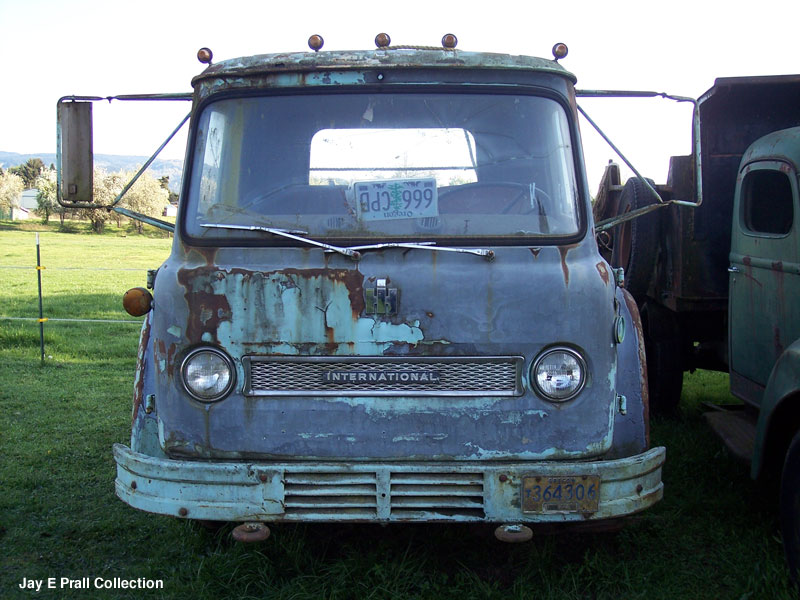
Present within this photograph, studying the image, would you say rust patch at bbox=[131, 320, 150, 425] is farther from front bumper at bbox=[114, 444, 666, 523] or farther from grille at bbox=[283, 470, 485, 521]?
grille at bbox=[283, 470, 485, 521]

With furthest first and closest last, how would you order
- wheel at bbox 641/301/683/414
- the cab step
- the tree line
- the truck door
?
the tree line, wheel at bbox 641/301/683/414, the cab step, the truck door

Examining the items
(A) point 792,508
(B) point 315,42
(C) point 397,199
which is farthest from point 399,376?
(A) point 792,508

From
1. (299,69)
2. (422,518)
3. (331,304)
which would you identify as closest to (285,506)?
(422,518)

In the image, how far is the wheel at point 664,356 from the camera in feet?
20.5

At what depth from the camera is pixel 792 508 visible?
3.47 metres

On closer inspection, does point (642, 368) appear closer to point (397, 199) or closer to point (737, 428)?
point (397, 199)

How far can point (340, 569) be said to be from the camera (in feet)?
11.9

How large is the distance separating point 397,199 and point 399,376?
0.74 meters

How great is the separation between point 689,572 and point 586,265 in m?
1.61

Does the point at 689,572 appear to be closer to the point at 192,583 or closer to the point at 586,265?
the point at 586,265

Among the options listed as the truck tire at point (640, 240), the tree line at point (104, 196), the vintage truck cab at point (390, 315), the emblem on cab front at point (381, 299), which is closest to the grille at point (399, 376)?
the vintage truck cab at point (390, 315)

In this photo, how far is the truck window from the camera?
4.60 m

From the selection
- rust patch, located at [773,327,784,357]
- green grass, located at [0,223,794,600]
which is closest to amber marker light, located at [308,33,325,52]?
green grass, located at [0,223,794,600]

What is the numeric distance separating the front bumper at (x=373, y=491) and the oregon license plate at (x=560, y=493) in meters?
0.02
